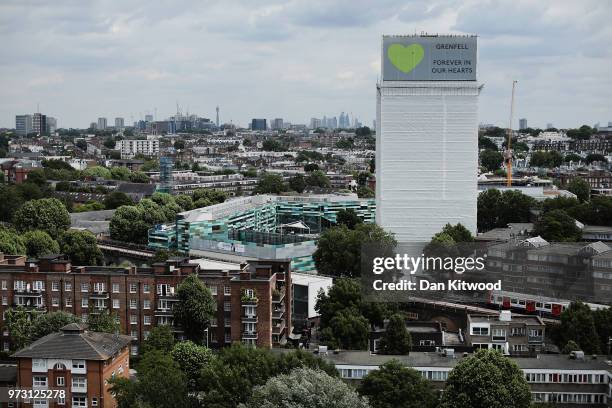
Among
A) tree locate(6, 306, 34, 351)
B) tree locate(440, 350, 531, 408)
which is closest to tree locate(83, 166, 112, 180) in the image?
tree locate(6, 306, 34, 351)

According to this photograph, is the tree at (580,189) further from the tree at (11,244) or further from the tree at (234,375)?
the tree at (234,375)

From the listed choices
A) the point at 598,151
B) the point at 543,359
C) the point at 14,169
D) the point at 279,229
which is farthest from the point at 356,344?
the point at 598,151

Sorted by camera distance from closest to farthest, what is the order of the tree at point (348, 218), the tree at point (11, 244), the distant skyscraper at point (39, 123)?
the tree at point (11, 244) < the tree at point (348, 218) < the distant skyscraper at point (39, 123)

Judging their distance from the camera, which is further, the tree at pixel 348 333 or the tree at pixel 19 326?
the tree at pixel 348 333

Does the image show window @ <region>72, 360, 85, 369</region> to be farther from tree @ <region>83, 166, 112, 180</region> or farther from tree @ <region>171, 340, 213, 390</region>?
Answer: tree @ <region>83, 166, 112, 180</region>

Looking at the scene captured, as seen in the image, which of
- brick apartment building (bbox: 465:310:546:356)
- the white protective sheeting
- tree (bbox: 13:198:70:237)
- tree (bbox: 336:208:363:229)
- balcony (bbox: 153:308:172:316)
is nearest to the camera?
balcony (bbox: 153:308:172:316)

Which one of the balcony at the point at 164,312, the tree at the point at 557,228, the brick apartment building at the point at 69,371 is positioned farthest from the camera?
the tree at the point at 557,228

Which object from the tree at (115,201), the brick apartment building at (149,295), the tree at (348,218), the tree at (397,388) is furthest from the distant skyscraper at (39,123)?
the tree at (397,388)
